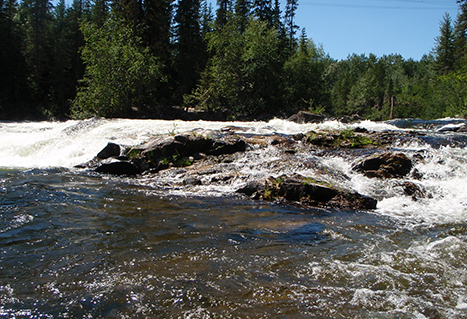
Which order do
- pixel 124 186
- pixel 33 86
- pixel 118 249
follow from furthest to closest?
pixel 33 86
pixel 124 186
pixel 118 249

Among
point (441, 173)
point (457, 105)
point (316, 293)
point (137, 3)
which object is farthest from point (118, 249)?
point (457, 105)

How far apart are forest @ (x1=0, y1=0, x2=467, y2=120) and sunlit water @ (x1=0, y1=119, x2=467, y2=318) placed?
1583 cm

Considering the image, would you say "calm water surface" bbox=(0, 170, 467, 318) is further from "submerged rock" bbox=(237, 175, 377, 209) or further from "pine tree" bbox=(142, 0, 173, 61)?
"pine tree" bbox=(142, 0, 173, 61)

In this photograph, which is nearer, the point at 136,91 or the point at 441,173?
the point at 441,173

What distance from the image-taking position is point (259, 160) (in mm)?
11367

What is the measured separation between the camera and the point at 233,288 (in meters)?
3.79

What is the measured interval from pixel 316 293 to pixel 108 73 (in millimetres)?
22828

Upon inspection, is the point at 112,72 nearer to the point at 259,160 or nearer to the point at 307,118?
the point at 307,118

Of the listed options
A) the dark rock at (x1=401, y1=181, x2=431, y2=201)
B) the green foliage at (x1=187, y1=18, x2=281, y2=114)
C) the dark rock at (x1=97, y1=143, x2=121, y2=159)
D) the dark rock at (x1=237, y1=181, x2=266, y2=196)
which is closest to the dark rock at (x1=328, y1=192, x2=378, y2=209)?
the dark rock at (x1=401, y1=181, x2=431, y2=201)

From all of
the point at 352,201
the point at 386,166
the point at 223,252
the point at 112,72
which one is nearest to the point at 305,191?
the point at 352,201

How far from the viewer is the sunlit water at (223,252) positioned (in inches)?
136

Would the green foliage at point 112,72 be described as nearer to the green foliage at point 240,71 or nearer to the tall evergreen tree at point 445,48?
the green foliage at point 240,71

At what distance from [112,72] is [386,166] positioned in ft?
64.8

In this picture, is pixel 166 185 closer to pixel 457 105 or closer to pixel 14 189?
pixel 14 189
